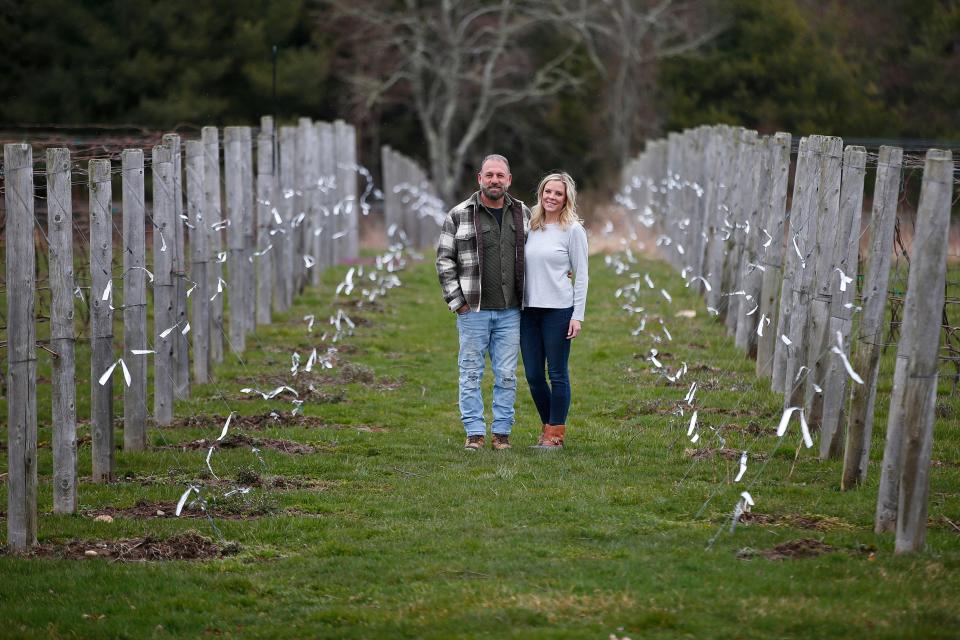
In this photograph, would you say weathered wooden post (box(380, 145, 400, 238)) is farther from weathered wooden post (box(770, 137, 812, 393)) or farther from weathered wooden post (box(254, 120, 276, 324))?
weathered wooden post (box(770, 137, 812, 393))

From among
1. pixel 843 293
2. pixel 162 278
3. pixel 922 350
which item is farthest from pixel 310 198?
pixel 922 350

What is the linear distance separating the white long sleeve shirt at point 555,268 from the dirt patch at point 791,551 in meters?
2.69

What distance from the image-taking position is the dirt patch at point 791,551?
6.70m

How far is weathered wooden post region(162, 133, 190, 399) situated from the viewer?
1063 centimetres

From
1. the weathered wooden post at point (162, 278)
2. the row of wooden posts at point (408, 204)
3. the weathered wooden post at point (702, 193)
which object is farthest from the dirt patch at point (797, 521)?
the row of wooden posts at point (408, 204)

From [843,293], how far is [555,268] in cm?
189

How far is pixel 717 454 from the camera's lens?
9.11m

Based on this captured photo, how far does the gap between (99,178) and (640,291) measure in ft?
38.4

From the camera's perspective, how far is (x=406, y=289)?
20.3 meters

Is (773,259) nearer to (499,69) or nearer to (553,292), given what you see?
(553,292)

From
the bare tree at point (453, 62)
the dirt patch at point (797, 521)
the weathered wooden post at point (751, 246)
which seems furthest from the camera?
the bare tree at point (453, 62)

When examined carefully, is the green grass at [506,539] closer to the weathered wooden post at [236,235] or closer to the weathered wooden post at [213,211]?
the weathered wooden post at [213,211]

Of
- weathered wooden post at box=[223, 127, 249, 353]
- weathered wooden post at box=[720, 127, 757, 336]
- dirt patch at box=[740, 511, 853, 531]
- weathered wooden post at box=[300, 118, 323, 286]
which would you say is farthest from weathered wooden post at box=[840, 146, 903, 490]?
weathered wooden post at box=[300, 118, 323, 286]

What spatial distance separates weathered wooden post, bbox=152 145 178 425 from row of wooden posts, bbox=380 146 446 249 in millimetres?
17756
